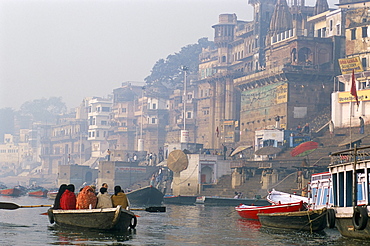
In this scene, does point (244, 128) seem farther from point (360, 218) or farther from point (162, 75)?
point (360, 218)

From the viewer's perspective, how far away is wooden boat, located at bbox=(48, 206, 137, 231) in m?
23.8

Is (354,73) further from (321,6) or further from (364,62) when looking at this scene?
(321,6)

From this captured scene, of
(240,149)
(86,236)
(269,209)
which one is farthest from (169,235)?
(240,149)

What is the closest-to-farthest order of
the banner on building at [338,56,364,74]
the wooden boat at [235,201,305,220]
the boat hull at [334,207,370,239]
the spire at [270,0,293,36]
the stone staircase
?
the boat hull at [334,207,370,239], the wooden boat at [235,201,305,220], the stone staircase, the banner on building at [338,56,364,74], the spire at [270,0,293,36]

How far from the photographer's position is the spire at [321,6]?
8350cm

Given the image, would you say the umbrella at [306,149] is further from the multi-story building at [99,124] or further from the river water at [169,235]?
the multi-story building at [99,124]

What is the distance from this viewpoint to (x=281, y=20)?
269 ft

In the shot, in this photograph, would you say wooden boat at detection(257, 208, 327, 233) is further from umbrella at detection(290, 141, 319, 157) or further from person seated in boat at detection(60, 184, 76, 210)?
umbrella at detection(290, 141, 319, 157)

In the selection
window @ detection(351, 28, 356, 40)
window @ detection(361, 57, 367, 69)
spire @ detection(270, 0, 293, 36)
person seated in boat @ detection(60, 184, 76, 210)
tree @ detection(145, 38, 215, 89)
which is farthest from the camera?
tree @ detection(145, 38, 215, 89)

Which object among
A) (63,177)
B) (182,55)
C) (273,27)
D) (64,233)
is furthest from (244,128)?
(64,233)

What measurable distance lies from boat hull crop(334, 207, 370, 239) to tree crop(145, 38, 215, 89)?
10104 centimetres

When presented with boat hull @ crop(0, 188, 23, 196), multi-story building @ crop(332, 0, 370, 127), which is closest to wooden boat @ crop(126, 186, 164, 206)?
multi-story building @ crop(332, 0, 370, 127)

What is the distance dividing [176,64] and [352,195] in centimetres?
10382

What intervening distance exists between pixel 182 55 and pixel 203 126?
1132 inches
